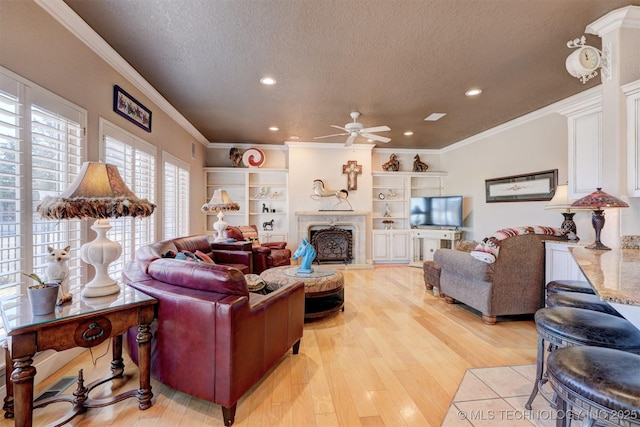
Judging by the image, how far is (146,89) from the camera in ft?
11.5

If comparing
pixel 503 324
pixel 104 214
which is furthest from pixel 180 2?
pixel 503 324

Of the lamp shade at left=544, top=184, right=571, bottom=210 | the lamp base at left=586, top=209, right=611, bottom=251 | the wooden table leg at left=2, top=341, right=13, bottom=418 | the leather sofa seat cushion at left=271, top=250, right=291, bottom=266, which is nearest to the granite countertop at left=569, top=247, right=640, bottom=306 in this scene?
the lamp base at left=586, top=209, right=611, bottom=251

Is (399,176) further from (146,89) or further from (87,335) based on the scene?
(87,335)

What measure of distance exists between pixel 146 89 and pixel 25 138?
1.91 m

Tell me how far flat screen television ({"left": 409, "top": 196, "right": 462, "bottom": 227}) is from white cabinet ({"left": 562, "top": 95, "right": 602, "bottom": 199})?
10.0ft

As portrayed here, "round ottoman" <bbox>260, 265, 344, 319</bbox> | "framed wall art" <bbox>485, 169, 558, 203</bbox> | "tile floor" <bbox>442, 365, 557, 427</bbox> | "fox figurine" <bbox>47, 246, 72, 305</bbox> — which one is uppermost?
"framed wall art" <bbox>485, 169, 558, 203</bbox>

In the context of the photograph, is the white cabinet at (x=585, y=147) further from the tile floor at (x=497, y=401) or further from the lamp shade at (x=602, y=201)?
the tile floor at (x=497, y=401)

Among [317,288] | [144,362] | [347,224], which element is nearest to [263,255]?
[317,288]

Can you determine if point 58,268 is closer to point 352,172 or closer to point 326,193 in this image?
point 326,193

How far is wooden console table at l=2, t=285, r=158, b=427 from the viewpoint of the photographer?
52.6 inches

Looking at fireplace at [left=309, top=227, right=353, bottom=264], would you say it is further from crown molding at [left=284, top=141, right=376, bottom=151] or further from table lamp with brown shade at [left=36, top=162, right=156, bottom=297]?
table lamp with brown shade at [left=36, top=162, right=156, bottom=297]

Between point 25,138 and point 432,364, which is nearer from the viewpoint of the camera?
point 25,138

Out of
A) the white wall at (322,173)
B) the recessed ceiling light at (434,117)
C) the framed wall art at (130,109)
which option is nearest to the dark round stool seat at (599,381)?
the framed wall art at (130,109)

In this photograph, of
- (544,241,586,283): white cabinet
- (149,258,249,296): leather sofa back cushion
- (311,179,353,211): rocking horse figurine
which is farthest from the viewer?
(311,179,353,211): rocking horse figurine
